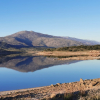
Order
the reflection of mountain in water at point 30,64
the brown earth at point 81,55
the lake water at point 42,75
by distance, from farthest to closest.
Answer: the brown earth at point 81,55 → the reflection of mountain in water at point 30,64 → the lake water at point 42,75

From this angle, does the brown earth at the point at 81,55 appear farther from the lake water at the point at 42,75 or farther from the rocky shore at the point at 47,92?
the rocky shore at the point at 47,92

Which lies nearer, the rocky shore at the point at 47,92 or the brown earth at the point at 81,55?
the rocky shore at the point at 47,92

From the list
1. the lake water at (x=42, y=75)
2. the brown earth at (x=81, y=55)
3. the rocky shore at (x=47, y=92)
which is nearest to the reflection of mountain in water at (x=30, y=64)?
the lake water at (x=42, y=75)

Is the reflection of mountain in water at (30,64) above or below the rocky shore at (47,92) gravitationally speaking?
below

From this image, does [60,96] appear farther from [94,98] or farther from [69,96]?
[94,98]

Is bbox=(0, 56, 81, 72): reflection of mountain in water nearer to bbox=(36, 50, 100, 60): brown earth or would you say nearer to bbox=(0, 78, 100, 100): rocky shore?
bbox=(36, 50, 100, 60): brown earth

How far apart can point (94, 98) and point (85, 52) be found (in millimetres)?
50654

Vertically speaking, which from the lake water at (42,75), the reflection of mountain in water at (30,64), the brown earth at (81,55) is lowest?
the reflection of mountain in water at (30,64)

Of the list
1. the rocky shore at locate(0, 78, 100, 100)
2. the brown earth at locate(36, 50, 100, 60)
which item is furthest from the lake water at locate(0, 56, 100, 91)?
the brown earth at locate(36, 50, 100, 60)

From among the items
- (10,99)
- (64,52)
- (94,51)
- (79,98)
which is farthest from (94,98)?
(64,52)

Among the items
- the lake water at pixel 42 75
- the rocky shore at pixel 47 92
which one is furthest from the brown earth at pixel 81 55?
the rocky shore at pixel 47 92

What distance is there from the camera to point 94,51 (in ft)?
179

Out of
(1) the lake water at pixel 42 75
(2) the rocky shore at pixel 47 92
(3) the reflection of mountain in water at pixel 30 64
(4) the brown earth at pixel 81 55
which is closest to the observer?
(2) the rocky shore at pixel 47 92

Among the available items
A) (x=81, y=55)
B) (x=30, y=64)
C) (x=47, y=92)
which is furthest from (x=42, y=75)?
(x=81, y=55)
